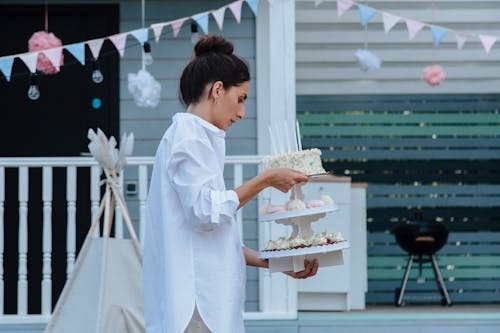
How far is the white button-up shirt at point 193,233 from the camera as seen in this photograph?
3.20 meters

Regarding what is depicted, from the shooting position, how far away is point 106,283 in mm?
5902

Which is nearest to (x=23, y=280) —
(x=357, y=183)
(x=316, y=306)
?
(x=316, y=306)

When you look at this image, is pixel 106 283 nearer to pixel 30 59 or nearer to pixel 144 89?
pixel 30 59

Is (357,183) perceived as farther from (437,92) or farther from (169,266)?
(169,266)

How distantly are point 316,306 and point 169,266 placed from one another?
4585mm

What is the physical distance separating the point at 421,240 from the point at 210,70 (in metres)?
4.94

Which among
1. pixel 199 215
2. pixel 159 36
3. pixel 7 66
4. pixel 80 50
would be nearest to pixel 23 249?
pixel 7 66

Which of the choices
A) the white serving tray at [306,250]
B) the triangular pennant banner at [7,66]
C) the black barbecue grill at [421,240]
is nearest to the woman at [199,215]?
the white serving tray at [306,250]

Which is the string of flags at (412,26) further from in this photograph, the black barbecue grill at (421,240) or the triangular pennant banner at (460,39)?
the black barbecue grill at (421,240)

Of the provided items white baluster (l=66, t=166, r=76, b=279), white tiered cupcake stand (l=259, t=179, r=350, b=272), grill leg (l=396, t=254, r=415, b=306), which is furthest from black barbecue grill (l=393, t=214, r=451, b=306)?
white tiered cupcake stand (l=259, t=179, r=350, b=272)

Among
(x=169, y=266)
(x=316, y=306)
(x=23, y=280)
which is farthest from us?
(x=316, y=306)

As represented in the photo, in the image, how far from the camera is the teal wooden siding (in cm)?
856

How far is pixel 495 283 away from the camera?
8578mm

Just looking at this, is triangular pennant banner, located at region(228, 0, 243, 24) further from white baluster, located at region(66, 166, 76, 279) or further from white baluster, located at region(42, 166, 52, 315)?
white baluster, located at region(42, 166, 52, 315)
